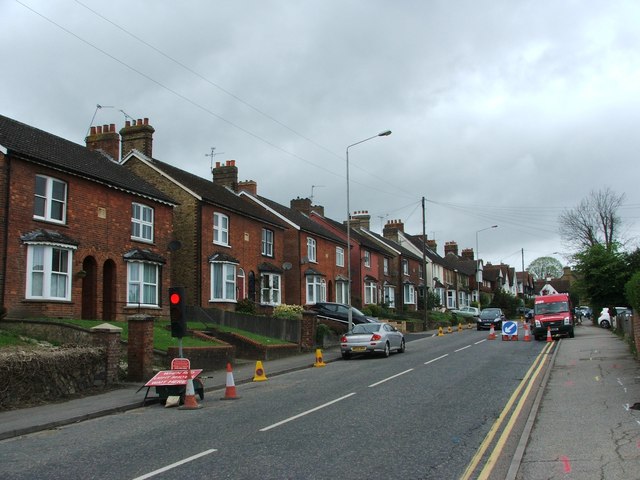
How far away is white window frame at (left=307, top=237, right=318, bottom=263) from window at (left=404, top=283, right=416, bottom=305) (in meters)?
21.2

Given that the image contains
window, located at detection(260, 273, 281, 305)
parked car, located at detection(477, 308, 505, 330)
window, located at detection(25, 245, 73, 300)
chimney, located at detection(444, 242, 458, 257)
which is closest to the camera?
window, located at detection(25, 245, 73, 300)

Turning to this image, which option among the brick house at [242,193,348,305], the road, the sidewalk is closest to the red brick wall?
the sidewalk

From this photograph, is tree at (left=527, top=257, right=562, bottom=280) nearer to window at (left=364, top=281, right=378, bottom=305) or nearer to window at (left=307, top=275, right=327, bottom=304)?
window at (left=364, top=281, right=378, bottom=305)

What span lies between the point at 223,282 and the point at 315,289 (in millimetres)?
11153

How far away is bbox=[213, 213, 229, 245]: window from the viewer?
30375 millimetres

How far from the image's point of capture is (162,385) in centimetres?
1270

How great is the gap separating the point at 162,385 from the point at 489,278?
293 feet

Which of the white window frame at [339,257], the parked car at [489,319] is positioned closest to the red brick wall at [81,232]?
the white window frame at [339,257]

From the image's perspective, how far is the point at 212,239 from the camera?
2989cm

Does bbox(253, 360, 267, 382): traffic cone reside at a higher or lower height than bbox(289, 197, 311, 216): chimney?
lower

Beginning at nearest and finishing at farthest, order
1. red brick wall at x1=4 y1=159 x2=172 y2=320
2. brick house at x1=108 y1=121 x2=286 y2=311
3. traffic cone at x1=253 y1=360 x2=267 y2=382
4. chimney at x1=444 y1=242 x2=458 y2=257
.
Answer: traffic cone at x1=253 y1=360 x2=267 y2=382
red brick wall at x1=4 y1=159 x2=172 y2=320
brick house at x1=108 y1=121 x2=286 y2=311
chimney at x1=444 y1=242 x2=458 y2=257

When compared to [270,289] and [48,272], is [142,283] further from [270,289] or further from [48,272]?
[270,289]

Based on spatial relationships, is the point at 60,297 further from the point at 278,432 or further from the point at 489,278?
the point at 489,278

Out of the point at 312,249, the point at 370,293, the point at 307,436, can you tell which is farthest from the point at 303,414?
the point at 370,293
